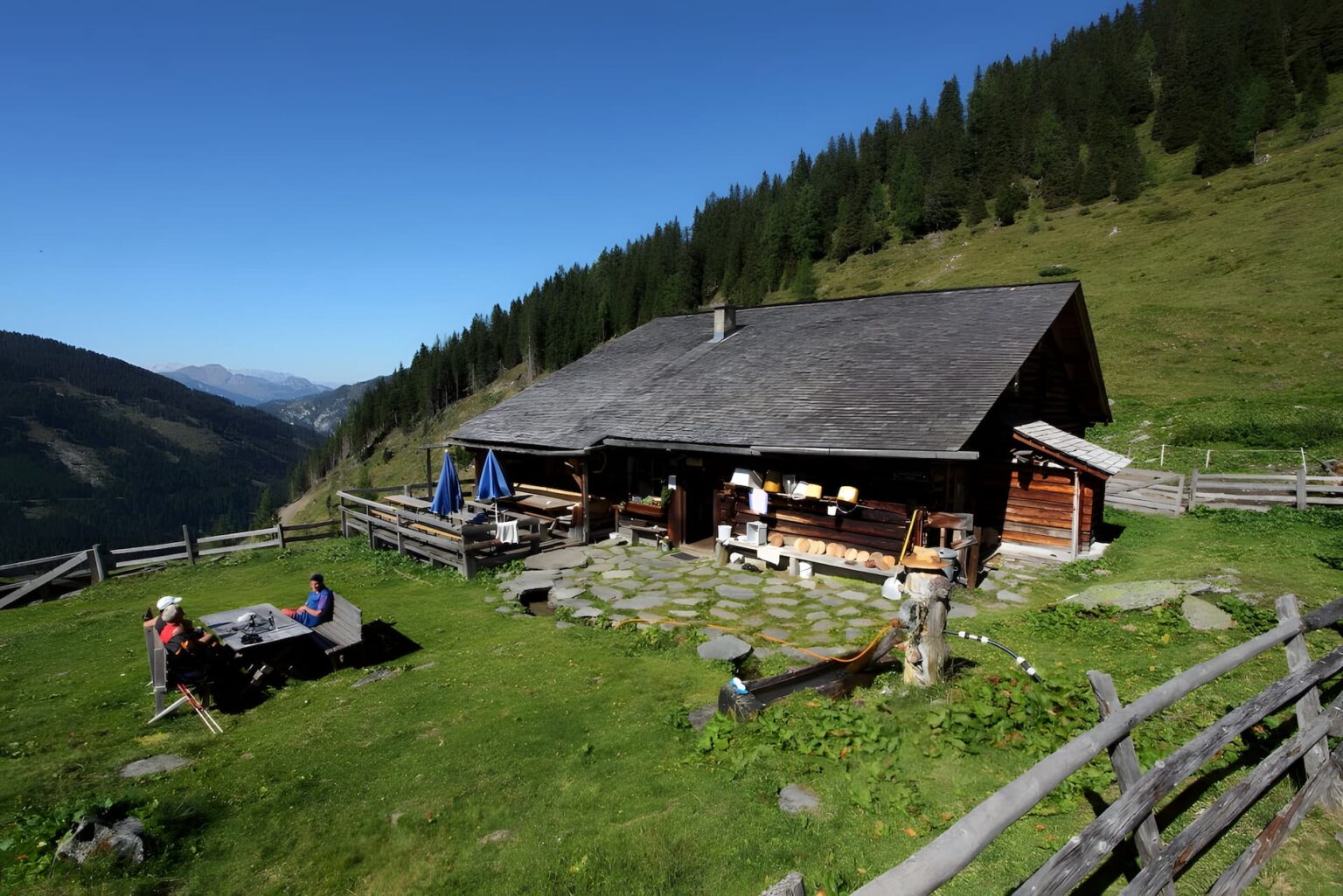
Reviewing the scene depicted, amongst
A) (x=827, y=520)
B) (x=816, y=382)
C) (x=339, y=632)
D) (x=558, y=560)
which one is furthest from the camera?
(x=816, y=382)

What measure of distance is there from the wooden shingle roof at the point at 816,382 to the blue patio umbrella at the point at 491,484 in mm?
966

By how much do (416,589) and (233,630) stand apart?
4952mm

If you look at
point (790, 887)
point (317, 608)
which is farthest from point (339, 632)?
point (790, 887)

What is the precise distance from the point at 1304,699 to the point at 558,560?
1250 cm

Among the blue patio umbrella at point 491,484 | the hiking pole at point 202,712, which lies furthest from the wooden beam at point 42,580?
the hiking pole at point 202,712

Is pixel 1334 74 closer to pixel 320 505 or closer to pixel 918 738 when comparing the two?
pixel 918 738

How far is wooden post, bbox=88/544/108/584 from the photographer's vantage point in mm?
16033

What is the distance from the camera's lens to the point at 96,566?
53.1ft

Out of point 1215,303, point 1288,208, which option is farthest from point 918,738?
point 1288,208

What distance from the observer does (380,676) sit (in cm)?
873

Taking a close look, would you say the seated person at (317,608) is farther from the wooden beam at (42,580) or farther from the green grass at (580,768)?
the wooden beam at (42,580)

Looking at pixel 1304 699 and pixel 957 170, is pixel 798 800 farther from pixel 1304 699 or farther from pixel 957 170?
pixel 957 170

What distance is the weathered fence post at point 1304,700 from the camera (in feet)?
14.6

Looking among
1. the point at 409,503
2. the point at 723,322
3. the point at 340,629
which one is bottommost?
the point at 340,629
